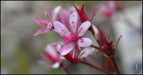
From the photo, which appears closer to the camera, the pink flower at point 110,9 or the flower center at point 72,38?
the flower center at point 72,38

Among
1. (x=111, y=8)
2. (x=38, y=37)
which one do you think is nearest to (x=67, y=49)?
(x=111, y=8)

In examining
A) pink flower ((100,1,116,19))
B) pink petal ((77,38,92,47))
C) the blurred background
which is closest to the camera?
pink petal ((77,38,92,47))

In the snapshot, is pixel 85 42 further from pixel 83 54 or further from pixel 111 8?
pixel 111 8

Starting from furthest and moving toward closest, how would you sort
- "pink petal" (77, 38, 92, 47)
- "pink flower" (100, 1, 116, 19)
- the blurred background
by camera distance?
the blurred background, "pink flower" (100, 1, 116, 19), "pink petal" (77, 38, 92, 47)

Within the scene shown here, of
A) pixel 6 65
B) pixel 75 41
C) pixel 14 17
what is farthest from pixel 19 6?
pixel 75 41

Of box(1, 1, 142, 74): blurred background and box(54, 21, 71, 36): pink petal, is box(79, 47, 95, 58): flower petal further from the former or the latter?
box(1, 1, 142, 74): blurred background

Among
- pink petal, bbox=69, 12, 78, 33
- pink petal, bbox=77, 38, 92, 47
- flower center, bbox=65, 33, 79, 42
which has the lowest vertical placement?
pink petal, bbox=77, 38, 92, 47

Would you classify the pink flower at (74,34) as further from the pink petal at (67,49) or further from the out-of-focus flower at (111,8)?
the out-of-focus flower at (111,8)

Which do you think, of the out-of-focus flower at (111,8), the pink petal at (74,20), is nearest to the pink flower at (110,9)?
the out-of-focus flower at (111,8)

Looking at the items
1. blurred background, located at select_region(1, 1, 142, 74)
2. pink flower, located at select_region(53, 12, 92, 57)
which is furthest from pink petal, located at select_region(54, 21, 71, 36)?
blurred background, located at select_region(1, 1, 142, 74)
